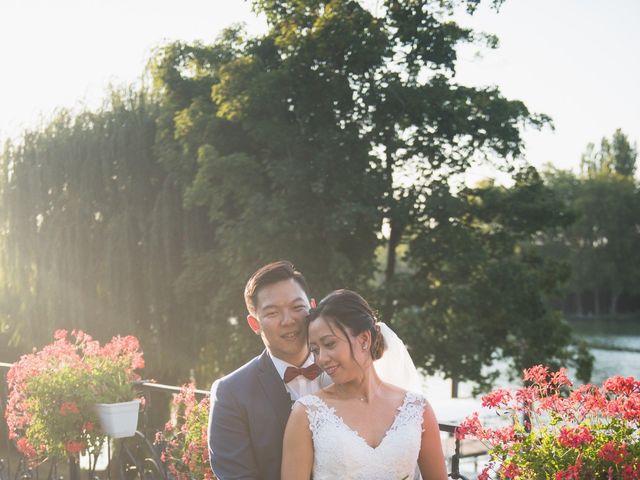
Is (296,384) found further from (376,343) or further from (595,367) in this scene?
(595,367)

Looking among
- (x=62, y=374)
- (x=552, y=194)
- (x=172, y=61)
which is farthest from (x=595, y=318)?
(x=62, y=374)

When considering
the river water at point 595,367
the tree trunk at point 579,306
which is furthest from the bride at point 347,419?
the tree trunk at point 579,306

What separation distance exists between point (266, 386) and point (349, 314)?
0.53m

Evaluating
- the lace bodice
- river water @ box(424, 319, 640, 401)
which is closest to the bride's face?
the lace bodice

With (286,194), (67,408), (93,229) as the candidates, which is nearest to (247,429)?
(67,408)

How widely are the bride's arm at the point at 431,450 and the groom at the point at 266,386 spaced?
1.44 feet

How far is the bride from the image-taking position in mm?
2676

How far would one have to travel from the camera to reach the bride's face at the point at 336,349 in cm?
267

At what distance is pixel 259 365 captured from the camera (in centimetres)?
305

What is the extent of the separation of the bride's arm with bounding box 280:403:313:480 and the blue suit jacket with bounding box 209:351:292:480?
0.83 feet

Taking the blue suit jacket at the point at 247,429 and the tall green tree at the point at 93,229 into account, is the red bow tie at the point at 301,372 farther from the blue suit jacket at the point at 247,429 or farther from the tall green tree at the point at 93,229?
the tall green tree at the point at 93,229

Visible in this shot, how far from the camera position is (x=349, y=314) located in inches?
106

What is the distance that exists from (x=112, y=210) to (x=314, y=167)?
4601 mm

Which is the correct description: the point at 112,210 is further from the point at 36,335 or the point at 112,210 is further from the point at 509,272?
the point at 509,272
